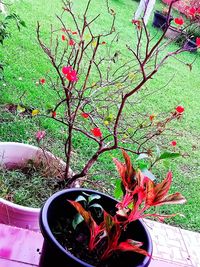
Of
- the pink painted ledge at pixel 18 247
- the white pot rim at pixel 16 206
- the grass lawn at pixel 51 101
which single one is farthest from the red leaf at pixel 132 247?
the grass lawn at pixel 51 101

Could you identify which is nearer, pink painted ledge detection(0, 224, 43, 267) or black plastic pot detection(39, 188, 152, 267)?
black plastic pot detection(39, 188, 152, 267)

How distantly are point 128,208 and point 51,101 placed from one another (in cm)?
210

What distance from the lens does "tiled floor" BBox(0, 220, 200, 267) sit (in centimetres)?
146

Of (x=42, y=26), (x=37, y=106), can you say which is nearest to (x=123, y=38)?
(x=42, y=26)

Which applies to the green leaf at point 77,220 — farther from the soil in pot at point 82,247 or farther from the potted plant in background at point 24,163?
the potted plant in background at point 24,163

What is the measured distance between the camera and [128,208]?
4.00ft

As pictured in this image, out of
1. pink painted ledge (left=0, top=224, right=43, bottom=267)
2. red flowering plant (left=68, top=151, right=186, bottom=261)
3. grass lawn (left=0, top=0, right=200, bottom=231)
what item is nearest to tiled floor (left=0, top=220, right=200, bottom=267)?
pink painted ledge (left=0, top=224, right=43, bottom=267)

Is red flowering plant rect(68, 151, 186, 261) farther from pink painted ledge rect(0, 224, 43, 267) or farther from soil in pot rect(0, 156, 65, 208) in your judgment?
soil in pot rect(0, 156, 65, 208)

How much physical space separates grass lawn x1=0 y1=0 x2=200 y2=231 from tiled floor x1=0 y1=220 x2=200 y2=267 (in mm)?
215

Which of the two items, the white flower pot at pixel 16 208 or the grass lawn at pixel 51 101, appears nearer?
the white flower pot at pixel 16 208

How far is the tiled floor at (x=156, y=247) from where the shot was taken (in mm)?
1465

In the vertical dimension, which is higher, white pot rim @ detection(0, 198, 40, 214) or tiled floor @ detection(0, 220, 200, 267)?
white pot rim @ detection(0, 198, 40, 214)

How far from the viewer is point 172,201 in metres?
1.18

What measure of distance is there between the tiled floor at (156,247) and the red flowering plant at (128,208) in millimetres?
334
